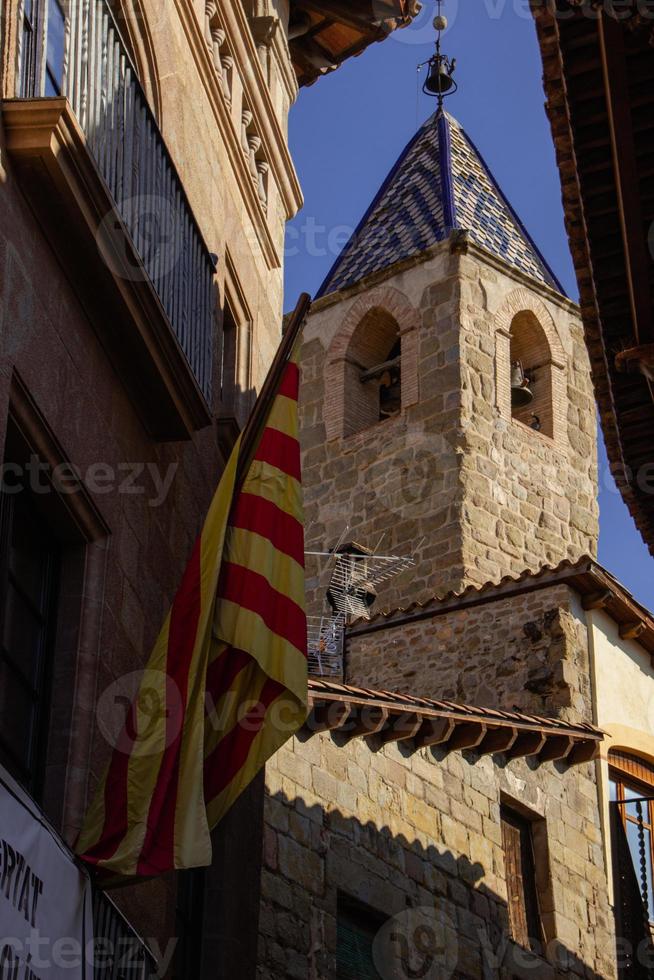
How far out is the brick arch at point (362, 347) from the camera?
83.9 ft

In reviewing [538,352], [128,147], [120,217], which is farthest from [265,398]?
[538,352]

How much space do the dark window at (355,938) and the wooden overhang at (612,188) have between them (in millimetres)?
3623

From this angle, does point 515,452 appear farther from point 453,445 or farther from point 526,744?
point 526,744

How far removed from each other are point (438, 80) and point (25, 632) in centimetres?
2584

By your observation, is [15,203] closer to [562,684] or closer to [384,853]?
[384,853]

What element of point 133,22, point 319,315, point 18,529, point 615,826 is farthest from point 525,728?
point 319,315

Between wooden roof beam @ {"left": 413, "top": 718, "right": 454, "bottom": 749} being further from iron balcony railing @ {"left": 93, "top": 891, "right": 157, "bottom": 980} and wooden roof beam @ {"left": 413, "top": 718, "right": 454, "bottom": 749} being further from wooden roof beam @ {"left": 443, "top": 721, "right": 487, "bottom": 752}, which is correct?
iron balcony railing @ {"left": 93, "top": 891, "right": 157, "bottom": 980}

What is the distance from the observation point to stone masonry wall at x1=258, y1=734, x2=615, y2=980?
1242 cm

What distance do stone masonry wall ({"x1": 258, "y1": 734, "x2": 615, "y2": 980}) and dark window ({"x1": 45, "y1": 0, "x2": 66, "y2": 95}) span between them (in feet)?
20.3

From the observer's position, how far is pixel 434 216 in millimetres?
27156

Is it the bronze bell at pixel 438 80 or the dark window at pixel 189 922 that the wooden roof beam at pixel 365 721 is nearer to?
the dark window at pixel 189 922

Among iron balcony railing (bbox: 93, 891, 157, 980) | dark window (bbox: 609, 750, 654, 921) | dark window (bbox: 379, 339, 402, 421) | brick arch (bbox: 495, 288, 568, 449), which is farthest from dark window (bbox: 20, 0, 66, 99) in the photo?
dark window (bbox: 379, 339, 402, 421)

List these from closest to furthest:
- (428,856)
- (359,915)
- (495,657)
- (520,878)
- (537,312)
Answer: (359,915) < (428,856) < (520,878) < (495,657) < (537,312)

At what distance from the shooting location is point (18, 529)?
7324mm
